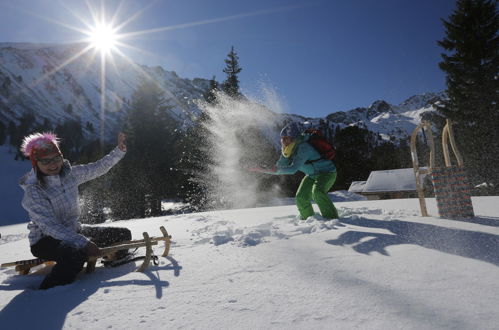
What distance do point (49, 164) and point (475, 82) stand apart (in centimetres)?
2349

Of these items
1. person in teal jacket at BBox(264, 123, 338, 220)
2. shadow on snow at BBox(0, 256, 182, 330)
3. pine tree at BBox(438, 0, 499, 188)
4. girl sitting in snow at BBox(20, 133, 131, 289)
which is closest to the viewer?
shadow on snow at BBox(0, 256, 182, 330)

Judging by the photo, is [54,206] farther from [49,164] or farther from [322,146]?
[322,146]

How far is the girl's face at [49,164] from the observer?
2.68m

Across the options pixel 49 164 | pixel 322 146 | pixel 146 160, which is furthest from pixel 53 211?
pixel 146 160

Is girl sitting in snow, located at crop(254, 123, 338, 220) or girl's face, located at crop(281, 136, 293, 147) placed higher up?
girl's face, located at crop(281, 136, 293, 147)

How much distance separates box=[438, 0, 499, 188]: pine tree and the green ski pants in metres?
17.2

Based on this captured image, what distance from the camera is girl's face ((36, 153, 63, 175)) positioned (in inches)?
106

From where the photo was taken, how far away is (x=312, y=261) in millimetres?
2404

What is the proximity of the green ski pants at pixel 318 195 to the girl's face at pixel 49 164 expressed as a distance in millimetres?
3338

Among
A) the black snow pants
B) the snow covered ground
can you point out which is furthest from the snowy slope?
the snow covered ground

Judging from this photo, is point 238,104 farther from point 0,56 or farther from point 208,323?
point 0,56

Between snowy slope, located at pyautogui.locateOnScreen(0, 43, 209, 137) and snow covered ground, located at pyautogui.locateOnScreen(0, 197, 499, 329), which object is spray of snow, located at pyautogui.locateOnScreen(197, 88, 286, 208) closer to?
snow covered ground, located at pyautogui.locateOnScreen(0, 197, 499, 329)

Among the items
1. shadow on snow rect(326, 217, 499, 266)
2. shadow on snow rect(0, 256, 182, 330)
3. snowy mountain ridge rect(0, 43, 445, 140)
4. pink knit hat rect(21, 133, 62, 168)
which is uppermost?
snowy mountain ridge rect(0, 43, 445, 140)

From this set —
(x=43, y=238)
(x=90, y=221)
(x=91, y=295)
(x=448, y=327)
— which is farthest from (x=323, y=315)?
(x=90, y=221)
